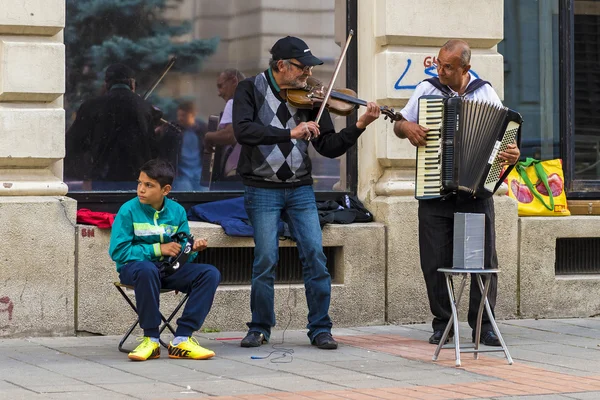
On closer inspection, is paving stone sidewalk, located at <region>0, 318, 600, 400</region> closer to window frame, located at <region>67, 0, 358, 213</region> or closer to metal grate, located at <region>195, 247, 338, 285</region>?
metal grate, located at <region>195, 247, 338, 285</region>

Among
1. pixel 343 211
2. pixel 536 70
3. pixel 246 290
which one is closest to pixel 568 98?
pixel 536 70

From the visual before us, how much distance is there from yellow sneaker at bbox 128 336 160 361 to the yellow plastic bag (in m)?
3.49

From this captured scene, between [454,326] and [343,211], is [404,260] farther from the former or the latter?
[454,326]

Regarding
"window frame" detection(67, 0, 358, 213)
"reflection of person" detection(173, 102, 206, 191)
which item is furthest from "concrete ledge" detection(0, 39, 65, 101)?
"reflection of person" detection(173, 102, 206, 191)

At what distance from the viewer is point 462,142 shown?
726 cm

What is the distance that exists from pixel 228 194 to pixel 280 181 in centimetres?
133

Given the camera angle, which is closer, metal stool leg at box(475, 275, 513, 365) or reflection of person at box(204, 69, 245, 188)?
metal stool leg at box(475, 275, 513, 365)

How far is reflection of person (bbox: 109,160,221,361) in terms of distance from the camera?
690cm

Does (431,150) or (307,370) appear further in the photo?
(431,150)

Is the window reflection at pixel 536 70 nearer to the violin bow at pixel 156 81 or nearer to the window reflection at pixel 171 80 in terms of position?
the window reflection at pixel 171 80

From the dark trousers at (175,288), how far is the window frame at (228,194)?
1.43m

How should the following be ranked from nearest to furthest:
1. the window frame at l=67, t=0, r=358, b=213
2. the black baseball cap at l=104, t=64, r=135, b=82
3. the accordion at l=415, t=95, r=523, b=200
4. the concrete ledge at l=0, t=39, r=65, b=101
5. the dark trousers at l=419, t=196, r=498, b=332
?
the accordion at l=415, t=95, r=523, b=200, the dark trousers at l=419, t=196, r=498, b=332, the concrete ledge at l=0, t=39, r=65, b=101, the window frame at l=67, t=0, r=358, b=213, the black baseball cap at l=104, t=64, r=135, b=82

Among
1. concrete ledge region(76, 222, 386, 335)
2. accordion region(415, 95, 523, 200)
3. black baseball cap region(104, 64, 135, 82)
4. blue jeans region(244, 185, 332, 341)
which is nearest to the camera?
accordion region(415, 95, 523, 200)

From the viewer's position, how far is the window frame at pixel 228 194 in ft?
27.4
